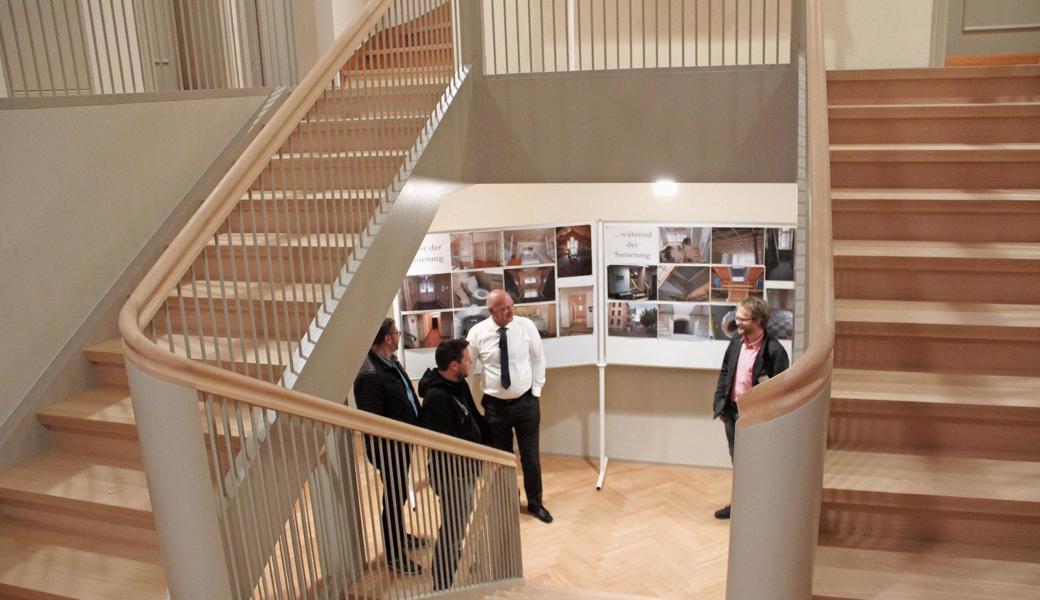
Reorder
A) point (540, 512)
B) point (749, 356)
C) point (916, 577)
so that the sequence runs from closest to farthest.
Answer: point (916, 577) < point (749, 356) < point (540, 512)

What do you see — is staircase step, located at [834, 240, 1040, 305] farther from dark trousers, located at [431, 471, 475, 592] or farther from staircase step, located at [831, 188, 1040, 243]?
dark trousers, located at [431, 471, 475, 592]

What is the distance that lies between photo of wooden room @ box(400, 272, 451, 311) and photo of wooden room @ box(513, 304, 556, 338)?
25.1 inches

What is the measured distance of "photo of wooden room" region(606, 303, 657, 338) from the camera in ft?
22.4

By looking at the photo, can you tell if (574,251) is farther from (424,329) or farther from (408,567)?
(408,567)

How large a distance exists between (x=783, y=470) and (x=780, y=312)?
5.12 meters

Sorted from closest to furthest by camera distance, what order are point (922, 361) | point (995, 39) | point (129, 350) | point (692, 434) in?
point (129, 350)
point (922, 361)
point (995, 39)
point (692, 434)

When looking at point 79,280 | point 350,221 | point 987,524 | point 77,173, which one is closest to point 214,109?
point 77,173

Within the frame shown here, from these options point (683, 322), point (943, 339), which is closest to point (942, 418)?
point (943, 339)

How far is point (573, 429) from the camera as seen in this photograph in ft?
24.2

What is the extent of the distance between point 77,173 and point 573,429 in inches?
190

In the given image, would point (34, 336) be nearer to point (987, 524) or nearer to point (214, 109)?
point (214, 109)

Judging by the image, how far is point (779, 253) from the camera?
254 inches

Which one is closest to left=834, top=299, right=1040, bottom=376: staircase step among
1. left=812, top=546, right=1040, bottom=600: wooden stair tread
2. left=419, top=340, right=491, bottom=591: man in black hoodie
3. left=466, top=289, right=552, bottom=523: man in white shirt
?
left=812, top=546, right=1040, bottom=600: wooden stair tread

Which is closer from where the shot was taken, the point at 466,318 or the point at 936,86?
the point at 936,86
